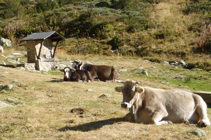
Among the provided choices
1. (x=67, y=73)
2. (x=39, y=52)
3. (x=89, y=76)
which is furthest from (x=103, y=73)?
(x=39, y=52)

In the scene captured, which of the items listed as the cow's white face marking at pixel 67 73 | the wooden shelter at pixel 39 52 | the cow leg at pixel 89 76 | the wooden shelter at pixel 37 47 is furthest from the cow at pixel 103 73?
the wooden shelter at pixel 37 47

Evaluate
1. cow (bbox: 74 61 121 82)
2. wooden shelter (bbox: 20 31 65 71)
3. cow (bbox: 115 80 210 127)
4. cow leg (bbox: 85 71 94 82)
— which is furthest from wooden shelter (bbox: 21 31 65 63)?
cow (bbox: 115 80 210 127)

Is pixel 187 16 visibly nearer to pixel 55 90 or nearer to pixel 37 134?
pixel 55 90

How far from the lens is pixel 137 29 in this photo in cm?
3030

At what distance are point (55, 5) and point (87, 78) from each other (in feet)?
129

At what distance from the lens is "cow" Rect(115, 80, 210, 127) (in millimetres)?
5340

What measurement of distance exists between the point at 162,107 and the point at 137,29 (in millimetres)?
25839

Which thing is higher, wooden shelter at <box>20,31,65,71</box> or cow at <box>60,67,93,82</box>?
wooden shelter at <box>20,31,65,71</box>

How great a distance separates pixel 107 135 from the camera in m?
4.61

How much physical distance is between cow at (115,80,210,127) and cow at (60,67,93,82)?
754 centimetres

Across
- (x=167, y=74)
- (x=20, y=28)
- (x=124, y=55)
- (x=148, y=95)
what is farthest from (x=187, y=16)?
(x=148, y=95)

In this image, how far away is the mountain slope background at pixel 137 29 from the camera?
76.7ft

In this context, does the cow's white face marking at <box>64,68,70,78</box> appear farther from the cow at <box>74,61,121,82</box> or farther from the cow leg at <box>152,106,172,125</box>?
the cow leg at <box>152,106,172,125</box>

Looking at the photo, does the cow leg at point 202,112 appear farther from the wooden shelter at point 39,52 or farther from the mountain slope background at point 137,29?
the mountain slope background at point 137,29
